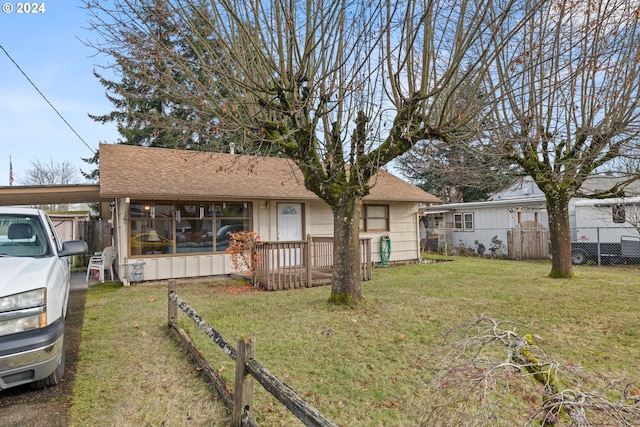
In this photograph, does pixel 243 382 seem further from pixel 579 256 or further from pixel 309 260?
pixel 579 256

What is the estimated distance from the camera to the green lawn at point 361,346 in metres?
3.12

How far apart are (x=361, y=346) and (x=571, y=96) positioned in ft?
23.0

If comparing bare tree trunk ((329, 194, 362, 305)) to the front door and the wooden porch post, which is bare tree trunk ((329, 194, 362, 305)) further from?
the front door

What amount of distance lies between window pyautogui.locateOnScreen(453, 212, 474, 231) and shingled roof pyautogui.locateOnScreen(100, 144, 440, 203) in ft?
22.6

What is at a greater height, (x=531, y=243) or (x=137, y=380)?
(x=531, y=243)

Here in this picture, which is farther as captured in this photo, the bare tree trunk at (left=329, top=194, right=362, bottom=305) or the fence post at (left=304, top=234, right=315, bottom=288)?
the fence post at (left=304, top=234, right=315, bottom=288)

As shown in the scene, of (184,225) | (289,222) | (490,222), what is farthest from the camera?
(490,222)

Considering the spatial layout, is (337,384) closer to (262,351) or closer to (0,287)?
(262,351)

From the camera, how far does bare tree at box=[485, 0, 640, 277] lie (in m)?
6.29

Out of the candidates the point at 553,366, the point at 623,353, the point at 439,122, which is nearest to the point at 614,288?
the point at 623,353

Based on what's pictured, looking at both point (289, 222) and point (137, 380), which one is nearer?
point (137, 380)

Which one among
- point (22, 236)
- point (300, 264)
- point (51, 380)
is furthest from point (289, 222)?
point (51, 380)

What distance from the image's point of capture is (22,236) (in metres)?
4.34

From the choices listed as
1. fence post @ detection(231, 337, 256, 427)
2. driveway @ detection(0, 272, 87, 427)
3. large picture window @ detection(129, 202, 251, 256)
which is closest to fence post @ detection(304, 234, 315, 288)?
large picture window @ detection(129, 202, 251, 256)
